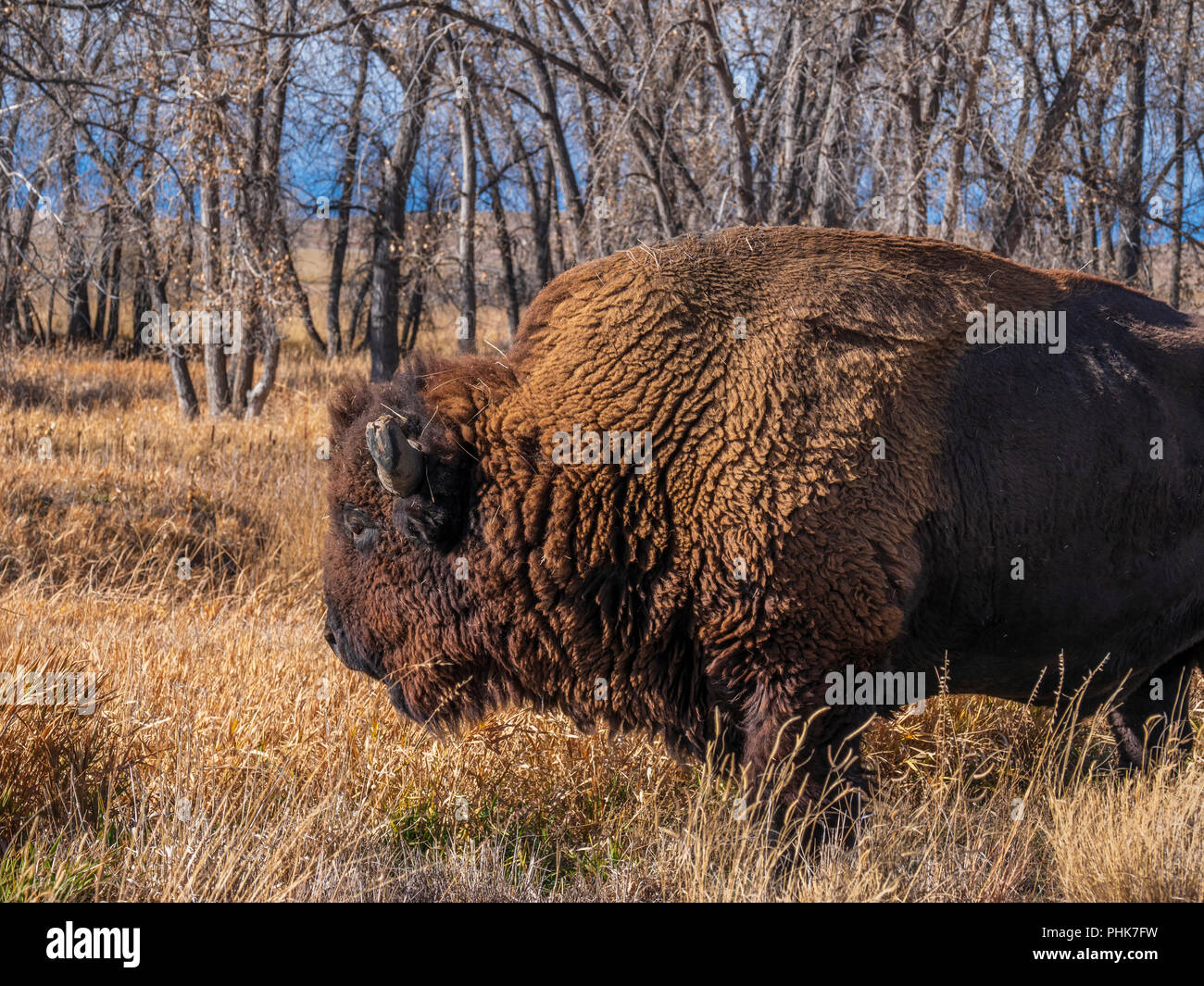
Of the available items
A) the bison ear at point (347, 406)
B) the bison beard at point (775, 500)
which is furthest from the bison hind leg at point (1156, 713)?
the bison ear at point (347, 406)

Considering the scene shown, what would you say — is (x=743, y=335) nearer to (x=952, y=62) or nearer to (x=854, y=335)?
(x=854, y=335)

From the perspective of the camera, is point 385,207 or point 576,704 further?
point 385,207

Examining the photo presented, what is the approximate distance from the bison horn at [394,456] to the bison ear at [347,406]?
44cm

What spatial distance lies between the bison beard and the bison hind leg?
406 millimetres

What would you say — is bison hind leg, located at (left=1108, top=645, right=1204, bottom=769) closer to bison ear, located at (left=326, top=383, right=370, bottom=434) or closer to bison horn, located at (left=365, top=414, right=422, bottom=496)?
bison horn, located at (left=365, top=414, right=422, bottom=496)

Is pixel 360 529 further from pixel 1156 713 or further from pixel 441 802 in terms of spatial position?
pixel 1156 713

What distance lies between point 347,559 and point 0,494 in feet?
18.3

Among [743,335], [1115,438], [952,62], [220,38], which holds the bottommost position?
[1115,438]

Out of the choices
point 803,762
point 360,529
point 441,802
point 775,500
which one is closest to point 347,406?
point 360,529

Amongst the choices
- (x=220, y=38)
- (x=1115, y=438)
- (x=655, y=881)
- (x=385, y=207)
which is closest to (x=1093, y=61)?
(x=1115, y=438)

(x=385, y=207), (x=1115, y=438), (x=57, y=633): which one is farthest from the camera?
(x=385, y=207)

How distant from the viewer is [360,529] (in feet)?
13.6

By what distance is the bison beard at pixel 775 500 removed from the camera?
353 cm

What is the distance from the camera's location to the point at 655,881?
→ 3629 millimetres
